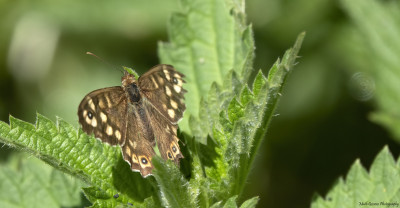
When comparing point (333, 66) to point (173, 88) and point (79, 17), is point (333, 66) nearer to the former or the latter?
point (79, 17)

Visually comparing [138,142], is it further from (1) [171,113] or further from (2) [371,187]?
(2) [371,187]

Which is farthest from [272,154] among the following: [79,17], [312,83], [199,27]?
[79,17]

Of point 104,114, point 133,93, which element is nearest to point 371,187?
point 133,93

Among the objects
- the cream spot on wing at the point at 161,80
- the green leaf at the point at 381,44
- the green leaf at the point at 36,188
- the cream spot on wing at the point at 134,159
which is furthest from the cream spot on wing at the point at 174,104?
the green leaf at the point at 381,44

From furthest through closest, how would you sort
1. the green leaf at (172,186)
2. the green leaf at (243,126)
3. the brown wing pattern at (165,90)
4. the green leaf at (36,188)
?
1. the green leaf at (36,188)
2. the brown wing pattern at (165,90)
3. the green leaf at (243,126)
4. the green leaf at (172,186)

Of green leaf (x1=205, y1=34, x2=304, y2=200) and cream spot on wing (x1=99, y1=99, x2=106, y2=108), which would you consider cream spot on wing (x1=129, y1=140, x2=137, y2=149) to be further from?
green leaf (x1=205, y1=34, x2=304, y2=200)

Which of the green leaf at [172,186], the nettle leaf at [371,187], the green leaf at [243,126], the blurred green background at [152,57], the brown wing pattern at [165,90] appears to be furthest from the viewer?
the blurred green background at [152,57]

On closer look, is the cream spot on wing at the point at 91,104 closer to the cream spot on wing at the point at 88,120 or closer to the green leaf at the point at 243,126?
the cream spot on wing at the point at 88,120

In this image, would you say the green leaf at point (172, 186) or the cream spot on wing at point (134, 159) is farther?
the cream spot on wing at point (134, 159)
